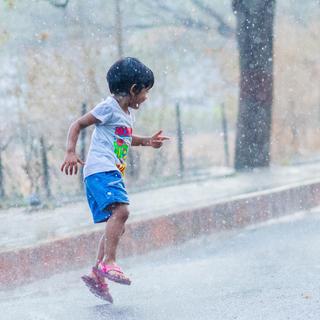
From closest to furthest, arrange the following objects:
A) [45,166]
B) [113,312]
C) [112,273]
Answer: [113,312]
[112,273]
[45,166]

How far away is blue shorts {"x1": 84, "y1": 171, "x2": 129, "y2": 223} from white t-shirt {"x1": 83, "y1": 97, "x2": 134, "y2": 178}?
0.03 metres

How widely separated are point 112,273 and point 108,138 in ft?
2.24

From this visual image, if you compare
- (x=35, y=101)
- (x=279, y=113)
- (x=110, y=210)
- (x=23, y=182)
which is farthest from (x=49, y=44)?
(x=110, y=210)

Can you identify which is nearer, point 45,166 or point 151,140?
point 151,140

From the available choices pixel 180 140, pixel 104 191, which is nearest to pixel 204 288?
pixel 104 191

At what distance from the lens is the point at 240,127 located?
13062 mm

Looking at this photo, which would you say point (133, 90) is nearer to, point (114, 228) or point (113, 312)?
point (114, 228)

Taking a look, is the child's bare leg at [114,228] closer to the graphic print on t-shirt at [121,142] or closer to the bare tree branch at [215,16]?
the graphic print on t-shirt at [121,142]

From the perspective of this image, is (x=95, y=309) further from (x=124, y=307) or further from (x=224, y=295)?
(x=224, y=295)

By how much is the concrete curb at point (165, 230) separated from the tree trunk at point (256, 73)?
349cm

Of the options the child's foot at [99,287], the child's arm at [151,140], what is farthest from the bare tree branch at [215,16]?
the child's foot at [99,287]

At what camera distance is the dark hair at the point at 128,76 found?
190 inches

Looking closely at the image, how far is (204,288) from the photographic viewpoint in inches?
197

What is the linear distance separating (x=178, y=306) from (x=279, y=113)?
1166cm
